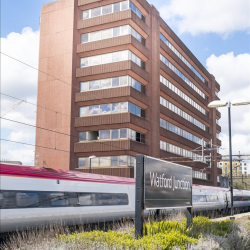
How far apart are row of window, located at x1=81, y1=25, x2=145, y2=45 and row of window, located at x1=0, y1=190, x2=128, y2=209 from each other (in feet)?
94.5

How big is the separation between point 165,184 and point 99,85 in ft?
118

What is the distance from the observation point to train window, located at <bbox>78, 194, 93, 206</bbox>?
1817 cm

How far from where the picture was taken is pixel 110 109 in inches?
1773

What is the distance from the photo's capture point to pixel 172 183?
11.5 meters

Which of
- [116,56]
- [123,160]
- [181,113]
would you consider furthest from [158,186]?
[181,113]

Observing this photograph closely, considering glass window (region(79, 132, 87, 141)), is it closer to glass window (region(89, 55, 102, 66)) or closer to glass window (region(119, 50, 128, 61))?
glass window (region(89, 55, 102, 66))

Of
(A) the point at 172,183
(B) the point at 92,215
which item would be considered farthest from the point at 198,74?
(A) the point at 172,183

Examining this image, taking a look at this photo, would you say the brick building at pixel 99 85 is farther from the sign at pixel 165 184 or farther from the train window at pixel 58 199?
the sign at pixel 165 184

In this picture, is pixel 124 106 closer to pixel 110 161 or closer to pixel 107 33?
pixel 110 161

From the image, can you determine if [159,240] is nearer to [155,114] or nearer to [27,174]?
[27,174]

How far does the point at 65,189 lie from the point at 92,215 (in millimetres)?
2494

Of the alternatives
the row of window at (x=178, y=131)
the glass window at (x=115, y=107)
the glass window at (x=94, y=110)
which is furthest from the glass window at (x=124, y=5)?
the row of window at (x=178, y=131)

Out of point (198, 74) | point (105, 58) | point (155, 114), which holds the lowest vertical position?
point (155, 114)

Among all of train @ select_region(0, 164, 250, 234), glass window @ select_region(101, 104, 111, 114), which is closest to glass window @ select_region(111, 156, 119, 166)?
glass window @ select_region(101, 104, 111, 114)
